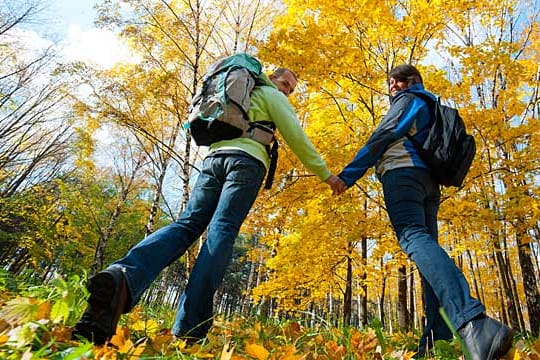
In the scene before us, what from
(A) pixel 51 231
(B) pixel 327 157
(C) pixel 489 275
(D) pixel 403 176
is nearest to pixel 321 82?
(B) pixel 327 157

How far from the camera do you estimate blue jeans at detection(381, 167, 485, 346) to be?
1.33m

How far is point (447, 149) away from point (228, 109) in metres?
1.19

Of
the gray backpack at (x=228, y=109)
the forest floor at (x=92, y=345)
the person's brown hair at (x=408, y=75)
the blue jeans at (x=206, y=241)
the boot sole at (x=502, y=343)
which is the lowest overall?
the forest floor at (x=92, y=345)

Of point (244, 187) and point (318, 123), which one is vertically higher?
point (318, 123)

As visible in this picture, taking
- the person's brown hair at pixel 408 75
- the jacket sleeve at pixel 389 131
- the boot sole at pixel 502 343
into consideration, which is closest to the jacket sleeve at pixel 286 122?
the jacket sleeve at pixel 389 131

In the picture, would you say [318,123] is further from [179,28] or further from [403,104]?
[403,104]

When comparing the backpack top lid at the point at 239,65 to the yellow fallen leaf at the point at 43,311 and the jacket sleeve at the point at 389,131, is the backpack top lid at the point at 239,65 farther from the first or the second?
the yellow fallen leaf at the point at 43,311

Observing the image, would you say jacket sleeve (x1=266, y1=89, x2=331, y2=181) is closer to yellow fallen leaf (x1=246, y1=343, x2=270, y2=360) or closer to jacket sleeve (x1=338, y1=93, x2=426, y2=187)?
jacket sleeve (x1=338, y1=93, x2=426, y2=187)

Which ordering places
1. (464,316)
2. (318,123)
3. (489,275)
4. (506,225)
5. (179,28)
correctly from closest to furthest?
(464,316), (506,225), (318,123), (179,28), (489,275)

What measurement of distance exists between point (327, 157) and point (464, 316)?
11.9ft

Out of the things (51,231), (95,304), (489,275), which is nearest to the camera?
(95,304)

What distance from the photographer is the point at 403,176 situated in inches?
72.2

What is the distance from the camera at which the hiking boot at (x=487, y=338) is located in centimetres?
113

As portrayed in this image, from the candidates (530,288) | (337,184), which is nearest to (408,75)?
(337,184)
